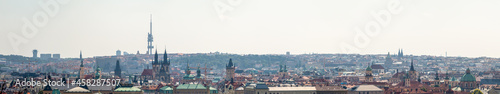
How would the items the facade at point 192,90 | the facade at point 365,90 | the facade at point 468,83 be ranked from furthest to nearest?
the facade at point 468,83 < the facade at point 192,90 < the facade at point 365,90

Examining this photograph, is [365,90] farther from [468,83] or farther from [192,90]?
[468,83]

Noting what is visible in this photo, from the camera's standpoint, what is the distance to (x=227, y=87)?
178m

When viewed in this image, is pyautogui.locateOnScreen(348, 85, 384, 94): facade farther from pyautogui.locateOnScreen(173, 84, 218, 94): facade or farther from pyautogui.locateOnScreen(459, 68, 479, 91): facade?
pyautogui.locateOnScreen(459, 68, 479, 91): facade

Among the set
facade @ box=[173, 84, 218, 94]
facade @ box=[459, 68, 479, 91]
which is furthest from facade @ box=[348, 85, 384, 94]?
facade @ box=[459, 68, 479, 91]

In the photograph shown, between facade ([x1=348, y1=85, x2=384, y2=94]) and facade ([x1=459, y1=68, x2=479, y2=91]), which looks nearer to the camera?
facade ([x1=348, y1=85, x2=384, y2=94])

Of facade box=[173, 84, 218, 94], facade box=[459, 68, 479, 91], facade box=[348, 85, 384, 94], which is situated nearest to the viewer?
facade box=[348, 85, 384, 94]

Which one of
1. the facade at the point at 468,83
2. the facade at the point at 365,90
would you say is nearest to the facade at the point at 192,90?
the facade at the point at 365,90

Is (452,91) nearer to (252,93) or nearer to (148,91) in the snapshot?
(252,93)

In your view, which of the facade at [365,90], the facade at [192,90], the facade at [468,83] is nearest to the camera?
the facade at [365,90]

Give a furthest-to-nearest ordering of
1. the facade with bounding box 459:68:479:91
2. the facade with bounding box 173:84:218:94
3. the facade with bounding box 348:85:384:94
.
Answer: the facade with bounding box 459:68:479:91, the facade with bounding box 173:84:218:94, the facade with bounding box 348:85:384:94

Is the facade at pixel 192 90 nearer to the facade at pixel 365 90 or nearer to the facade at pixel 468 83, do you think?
the facade at pixel 365 90

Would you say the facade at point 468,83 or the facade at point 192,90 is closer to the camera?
the facade at point 192,90

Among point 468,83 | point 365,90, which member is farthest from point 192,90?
point 468,83

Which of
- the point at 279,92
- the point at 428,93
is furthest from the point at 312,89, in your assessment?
the point at 428,93
